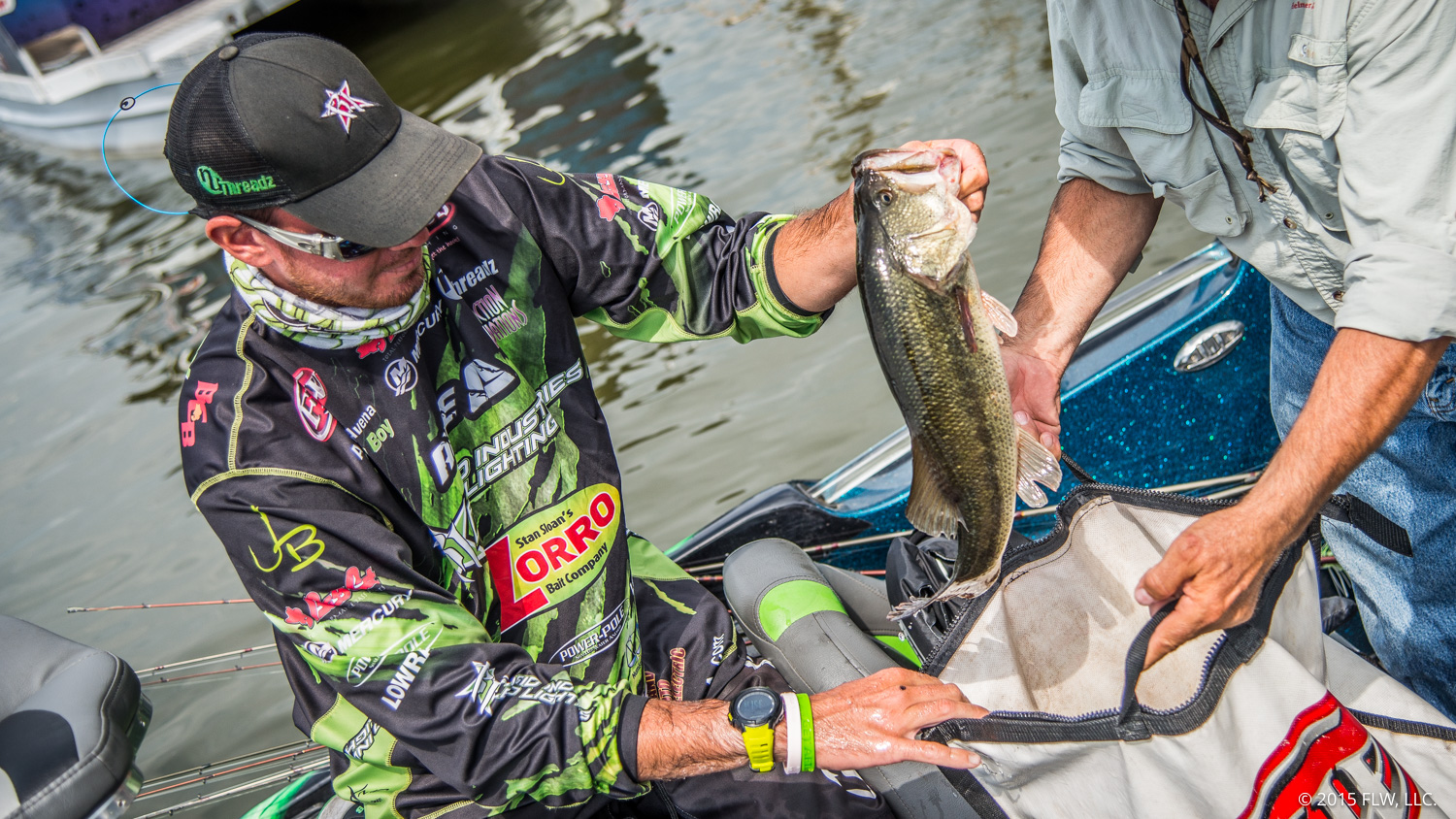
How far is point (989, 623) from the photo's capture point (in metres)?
2.10

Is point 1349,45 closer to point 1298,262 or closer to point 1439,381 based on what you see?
point 1298,262

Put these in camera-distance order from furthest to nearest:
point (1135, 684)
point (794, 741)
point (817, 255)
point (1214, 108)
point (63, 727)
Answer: point (63, 727), point (817, 255), point (1214, 108), point (794, 741), point (1135, 684)

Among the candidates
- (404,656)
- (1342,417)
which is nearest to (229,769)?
(404,656)

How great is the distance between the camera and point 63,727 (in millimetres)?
2422

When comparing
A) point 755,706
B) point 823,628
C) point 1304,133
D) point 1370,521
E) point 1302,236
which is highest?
point 1304,133

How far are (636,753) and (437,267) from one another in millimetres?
1234

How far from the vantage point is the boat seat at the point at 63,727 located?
2311mm

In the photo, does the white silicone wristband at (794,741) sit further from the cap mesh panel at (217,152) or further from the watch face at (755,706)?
the cap mesh panel at (217,152)

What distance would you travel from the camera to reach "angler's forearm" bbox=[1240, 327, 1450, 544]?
1.75 m

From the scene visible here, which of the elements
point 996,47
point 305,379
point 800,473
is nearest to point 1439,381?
point 305,379

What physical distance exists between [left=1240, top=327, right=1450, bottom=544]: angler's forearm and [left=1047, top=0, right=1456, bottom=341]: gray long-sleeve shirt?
56 mm

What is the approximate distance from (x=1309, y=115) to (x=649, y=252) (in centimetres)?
146

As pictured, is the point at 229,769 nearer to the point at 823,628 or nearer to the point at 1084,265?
the point at 823,628

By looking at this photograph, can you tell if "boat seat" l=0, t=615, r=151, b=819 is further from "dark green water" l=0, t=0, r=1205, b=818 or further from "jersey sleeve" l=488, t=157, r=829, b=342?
"dark green water" l=0, t=0, r=1205, b=818
